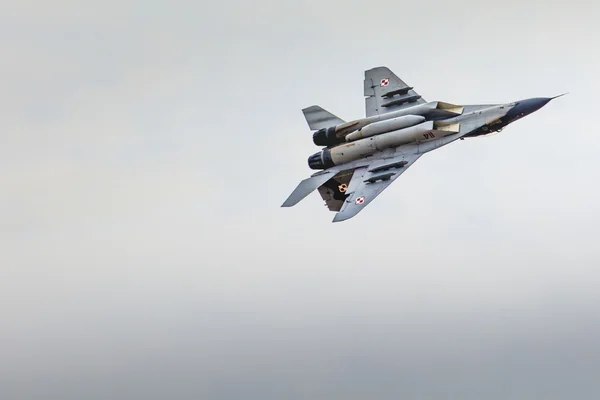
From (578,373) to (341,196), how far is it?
4458 inches

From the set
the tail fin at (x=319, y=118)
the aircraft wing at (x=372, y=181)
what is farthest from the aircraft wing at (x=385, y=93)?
the aircraft wing at (x=372, y=181)

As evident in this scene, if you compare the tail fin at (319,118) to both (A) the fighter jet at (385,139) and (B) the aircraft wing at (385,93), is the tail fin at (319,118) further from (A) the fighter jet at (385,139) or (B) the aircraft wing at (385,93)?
(B) the aircraft wing at (385,93)

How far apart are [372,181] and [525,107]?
1120cm

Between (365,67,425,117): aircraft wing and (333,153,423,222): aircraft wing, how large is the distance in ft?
17.9

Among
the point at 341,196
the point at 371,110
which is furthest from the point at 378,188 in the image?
the point at 371,110

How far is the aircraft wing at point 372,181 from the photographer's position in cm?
6344

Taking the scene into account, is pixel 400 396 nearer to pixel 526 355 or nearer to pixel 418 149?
pixel 526 355

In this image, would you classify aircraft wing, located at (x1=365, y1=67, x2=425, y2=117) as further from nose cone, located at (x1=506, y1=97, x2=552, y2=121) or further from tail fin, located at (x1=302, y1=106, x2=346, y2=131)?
nose cone, located at (x1=506, y1=97, x2=552, y2=121)

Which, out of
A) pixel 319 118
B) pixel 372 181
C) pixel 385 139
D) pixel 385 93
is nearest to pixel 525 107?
pixel 385 139

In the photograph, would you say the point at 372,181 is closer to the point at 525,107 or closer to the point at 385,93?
the point at 385,93

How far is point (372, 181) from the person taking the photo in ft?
212

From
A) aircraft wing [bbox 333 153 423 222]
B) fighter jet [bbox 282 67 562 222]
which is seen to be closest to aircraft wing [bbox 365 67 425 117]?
fighter jet [bbox 282 67 562 222]

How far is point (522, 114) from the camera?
63.5 meters

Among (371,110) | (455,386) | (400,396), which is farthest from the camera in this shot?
(455,386)
